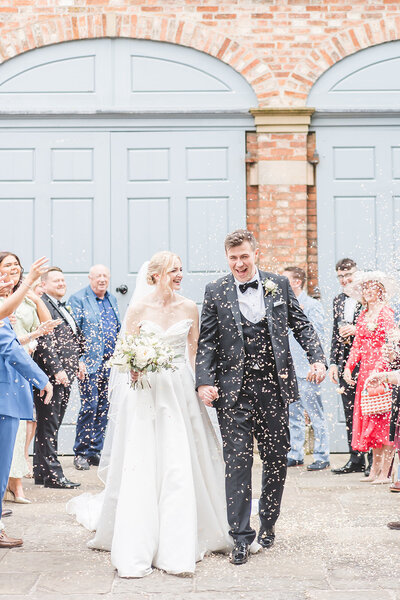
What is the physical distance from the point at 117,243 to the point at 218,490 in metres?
4.22

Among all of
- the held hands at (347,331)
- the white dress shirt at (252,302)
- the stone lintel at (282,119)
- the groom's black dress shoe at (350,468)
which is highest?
the stone lintel at (282,119)

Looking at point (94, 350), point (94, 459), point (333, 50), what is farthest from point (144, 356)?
point (333, 50)

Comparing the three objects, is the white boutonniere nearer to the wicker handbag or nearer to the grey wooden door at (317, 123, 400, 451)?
the wicker handbag

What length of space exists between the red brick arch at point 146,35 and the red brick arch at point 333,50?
22cm

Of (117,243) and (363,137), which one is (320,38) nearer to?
(363,137)

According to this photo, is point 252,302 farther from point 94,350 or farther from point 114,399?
point 94,350

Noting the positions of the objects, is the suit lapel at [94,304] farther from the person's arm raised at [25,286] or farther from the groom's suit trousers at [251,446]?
the person's arm raised at [25,286]

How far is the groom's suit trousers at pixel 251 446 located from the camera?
16.4 ft

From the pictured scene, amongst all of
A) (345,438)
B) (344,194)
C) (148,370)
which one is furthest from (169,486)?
(344,194)

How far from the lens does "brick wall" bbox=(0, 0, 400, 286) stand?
887cm

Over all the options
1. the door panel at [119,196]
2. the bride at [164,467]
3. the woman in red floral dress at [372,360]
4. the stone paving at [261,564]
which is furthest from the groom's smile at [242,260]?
the door panel at [119,196]

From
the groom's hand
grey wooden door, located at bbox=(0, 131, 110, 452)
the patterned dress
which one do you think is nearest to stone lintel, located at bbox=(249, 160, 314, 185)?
grey wooden door, located at bbox=(0, 131, 110, 452)

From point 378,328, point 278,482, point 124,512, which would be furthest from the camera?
point 378,328

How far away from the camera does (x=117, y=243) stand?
A: 9000 millimetres
